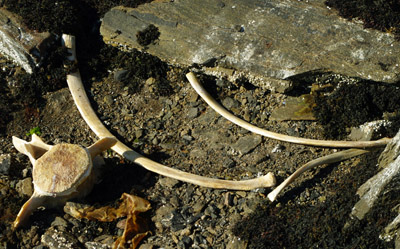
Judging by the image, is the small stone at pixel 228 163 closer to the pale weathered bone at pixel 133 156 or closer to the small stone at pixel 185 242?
the pale weathered bone at pixel 133 156

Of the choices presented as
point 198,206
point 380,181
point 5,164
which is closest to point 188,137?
point 198,206

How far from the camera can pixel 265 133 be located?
8.59 m

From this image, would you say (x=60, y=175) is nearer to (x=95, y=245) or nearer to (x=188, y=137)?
(x=95, y=245)

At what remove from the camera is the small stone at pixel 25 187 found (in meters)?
8.44

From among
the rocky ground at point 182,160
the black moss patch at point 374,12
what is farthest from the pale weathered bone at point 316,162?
the black moss patch at point 374,12

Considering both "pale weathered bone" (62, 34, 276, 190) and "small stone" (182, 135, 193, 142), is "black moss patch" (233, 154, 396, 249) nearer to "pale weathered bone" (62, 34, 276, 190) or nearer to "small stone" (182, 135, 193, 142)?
"pale weathered bone" (62, 34, 276, 190)

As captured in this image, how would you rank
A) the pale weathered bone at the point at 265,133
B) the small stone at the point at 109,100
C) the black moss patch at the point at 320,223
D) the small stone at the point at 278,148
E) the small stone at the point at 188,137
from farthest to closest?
the small stone at the point at 109,100
the small stone at the point at 188,137
the small stone at the point at 278,148
the pale weathered bone at the point at 265,133
the black moss patch at the point at 320,223

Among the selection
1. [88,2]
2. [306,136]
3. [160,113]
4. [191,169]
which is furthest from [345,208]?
[88,2]

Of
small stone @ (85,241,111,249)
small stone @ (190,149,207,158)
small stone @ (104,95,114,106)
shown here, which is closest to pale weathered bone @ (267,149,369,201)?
small stone @ (190,149,207,158)

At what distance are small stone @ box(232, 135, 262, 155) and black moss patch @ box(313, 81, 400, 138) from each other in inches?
38.7

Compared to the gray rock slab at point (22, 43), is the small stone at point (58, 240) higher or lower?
lower

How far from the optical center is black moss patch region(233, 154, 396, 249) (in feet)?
23.8

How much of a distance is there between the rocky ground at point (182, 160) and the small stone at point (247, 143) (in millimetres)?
17

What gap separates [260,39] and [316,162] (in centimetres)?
241
